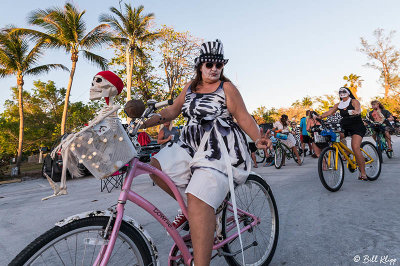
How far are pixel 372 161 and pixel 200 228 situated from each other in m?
5.07

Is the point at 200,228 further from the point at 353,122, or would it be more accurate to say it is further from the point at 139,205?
the point at 353,122

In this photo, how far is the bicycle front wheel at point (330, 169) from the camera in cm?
457

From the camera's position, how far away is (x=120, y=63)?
22812 mm

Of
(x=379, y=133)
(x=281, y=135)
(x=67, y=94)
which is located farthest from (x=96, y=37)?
(x=379, y=133)

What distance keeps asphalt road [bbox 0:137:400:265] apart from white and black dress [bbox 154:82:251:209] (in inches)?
42.1

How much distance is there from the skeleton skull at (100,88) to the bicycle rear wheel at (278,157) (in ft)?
25.9

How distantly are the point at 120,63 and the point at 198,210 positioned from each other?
75.7 ft

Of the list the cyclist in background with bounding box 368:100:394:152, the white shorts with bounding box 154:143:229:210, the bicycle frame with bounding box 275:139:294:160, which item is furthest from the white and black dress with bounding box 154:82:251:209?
the cyclist in background with bounding box 368:100:394:152

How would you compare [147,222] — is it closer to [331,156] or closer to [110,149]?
[110,149]

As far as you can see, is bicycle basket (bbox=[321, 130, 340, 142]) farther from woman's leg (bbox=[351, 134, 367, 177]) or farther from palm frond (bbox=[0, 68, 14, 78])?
palm frond (bbox=[0, 68, 14, 78])

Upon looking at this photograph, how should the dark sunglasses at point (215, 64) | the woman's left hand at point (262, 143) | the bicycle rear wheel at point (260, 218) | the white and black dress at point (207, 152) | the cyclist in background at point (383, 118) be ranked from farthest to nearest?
the cyclist in background at point (383, 118) < the bicycle rear wheel at point (260, 218) < the dark sunglasses at point (215, 64) < the woman's left hand at point (262, 143) < the white and black dress at point (207, 152)

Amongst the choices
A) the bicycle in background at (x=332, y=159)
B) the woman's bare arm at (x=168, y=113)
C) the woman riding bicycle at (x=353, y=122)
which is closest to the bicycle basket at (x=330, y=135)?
the bicycle in background at (x=332, y=159)

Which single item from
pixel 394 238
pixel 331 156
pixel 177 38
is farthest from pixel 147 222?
pixel 177 38

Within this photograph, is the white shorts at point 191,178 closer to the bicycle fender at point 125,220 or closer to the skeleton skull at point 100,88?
the bicycle fender at point 125,220
